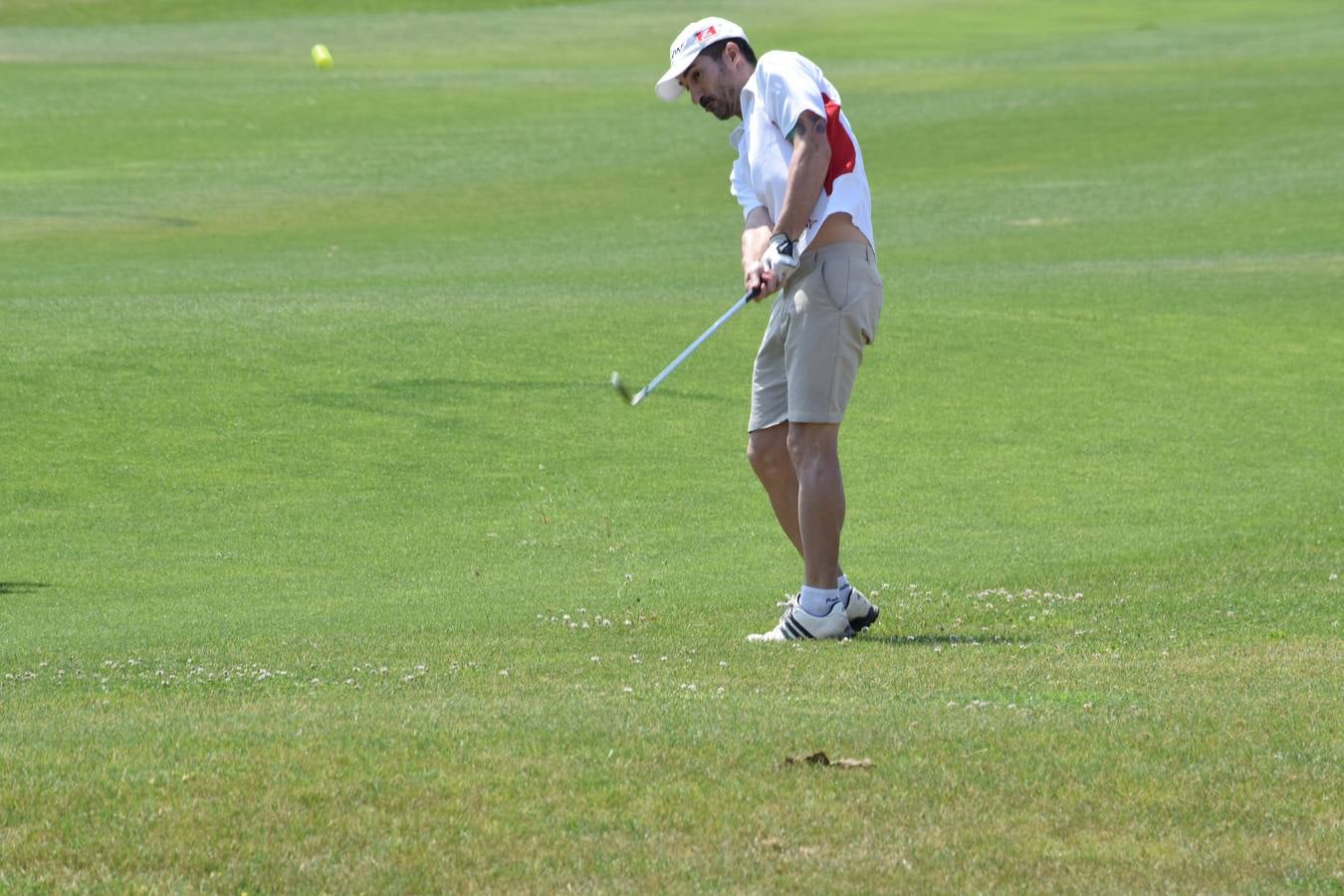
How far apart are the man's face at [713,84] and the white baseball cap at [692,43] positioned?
0.03 metres

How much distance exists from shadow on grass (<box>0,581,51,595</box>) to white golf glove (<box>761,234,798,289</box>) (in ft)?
13.6

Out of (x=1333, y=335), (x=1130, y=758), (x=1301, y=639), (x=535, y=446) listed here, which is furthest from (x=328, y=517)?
(x=1333, y=335)

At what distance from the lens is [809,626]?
813 cm

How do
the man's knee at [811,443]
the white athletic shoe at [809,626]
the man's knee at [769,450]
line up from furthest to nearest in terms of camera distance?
the man's knee at [769,450], the man's knee at [811,443], the white athletic shoe at [809,626]

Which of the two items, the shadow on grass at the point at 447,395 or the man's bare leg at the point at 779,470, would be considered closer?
the man's bare leg at the point at 779,470

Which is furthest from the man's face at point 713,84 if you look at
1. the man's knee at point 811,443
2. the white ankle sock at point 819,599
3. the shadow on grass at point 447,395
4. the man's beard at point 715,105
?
the shadow on grass at point 447,395

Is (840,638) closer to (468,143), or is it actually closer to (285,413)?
(285,413)

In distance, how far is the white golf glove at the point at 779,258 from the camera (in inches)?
308

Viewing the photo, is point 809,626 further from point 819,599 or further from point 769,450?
point 769,450

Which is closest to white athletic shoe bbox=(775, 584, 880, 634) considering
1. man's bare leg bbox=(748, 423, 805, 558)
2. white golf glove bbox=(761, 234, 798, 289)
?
man's bare leg bbox=(748, 423, 805, 558)

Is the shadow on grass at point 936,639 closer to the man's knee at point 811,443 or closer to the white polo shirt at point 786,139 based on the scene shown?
the man's knee at point 811,443

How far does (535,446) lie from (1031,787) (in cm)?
823

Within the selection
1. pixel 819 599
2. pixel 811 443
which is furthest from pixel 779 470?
pixel 819 599

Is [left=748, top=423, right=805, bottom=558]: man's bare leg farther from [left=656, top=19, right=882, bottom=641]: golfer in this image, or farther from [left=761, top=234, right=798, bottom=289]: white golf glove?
[left=761, top=234, right=798, bottom=289]: white golf glove
